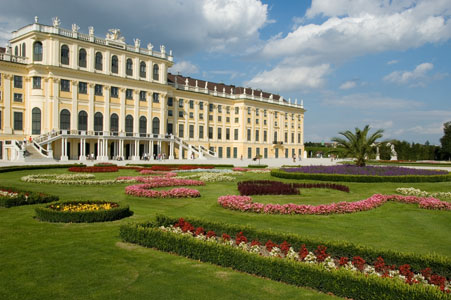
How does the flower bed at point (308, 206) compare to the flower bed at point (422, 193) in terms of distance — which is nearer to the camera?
the flower bed at point (308, 206)

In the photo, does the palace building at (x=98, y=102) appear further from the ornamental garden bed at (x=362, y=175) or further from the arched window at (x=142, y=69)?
the ornamental garden bed at (x=362, y=175)

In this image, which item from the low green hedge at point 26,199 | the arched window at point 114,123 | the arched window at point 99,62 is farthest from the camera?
the arched window at point 114,123

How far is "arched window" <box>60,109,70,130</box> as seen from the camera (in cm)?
5141

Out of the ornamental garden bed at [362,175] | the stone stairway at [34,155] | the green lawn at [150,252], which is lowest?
the green lawn at [150,252]

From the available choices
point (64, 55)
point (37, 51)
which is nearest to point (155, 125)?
point (64, 55)

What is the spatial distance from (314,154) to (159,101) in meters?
52.5

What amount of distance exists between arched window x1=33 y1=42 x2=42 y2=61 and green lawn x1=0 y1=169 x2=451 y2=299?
43.6 metres

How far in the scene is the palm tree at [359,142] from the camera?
27031 millimetres

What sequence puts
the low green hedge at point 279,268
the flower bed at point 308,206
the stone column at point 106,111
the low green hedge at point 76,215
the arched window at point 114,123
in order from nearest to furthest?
the low green hedge at point 279,268
the low green hedge at point 76,215
the flower bed at point 308,206
the stone column at point 106,111
the arched window at point 114,123

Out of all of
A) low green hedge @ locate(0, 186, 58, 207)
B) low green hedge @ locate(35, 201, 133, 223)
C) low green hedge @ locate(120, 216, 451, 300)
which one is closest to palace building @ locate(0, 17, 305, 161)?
low green hedge @ locate(0, 186, 58, 207)

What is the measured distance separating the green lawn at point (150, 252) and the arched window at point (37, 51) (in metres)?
43.6

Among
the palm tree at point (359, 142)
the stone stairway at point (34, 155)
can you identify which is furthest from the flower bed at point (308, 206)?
the stone stairway at point (34, 155)

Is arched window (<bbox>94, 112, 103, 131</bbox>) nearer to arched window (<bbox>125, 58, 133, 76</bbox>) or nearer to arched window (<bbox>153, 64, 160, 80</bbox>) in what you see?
arched window (<bbox>125, 58, 133, 76</bbox>)

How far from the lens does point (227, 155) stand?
7906 centimetres
